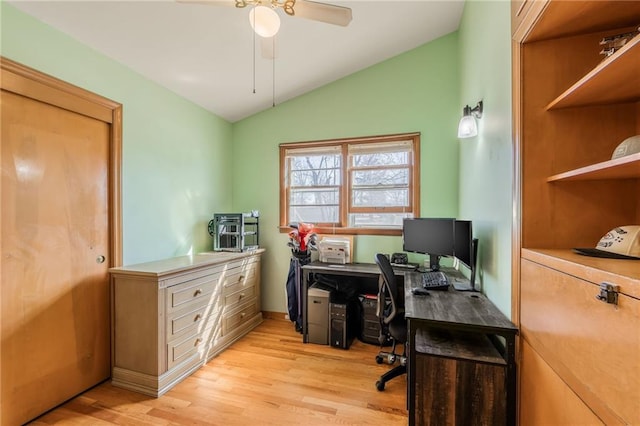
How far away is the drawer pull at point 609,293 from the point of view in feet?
2.49

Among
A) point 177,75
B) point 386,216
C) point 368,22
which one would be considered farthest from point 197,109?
point 386,216

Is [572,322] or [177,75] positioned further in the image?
[177,75]

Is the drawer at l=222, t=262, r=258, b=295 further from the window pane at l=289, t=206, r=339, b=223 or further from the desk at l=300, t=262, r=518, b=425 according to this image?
the desk at l=300, t=262, r=518, b=425

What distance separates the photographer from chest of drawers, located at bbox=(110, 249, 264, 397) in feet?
6.84

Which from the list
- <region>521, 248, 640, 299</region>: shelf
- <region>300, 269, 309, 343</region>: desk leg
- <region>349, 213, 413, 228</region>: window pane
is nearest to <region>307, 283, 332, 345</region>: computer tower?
<region>300, 269, 309, 343</region>: desk leg

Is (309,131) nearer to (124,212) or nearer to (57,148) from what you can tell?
(124,212)

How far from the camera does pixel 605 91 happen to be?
1.10 metres

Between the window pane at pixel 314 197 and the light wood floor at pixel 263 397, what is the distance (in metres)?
1.74

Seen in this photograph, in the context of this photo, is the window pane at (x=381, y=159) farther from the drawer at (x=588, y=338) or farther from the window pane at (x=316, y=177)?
the drawer at (x=588, y=338)

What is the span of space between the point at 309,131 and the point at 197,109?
1.33 m

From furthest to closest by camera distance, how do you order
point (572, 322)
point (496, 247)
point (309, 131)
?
point (309, 131) → point (496, 247) → point (572, 322)

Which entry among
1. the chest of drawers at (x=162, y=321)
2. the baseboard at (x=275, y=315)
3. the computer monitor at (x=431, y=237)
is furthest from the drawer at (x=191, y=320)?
the computer monitor at (x=431, y=237)

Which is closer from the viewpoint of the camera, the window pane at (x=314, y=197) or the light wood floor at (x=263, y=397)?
the light wood floor at (x=263, y=397)

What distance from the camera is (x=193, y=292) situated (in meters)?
2.40
